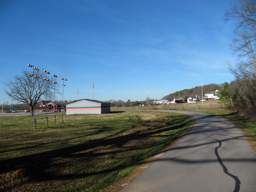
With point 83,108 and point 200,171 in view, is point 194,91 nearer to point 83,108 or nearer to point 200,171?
point 83,108

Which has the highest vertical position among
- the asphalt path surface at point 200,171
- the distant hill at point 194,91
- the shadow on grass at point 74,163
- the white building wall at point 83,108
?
the distant hill at point 194,91

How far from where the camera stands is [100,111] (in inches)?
2500

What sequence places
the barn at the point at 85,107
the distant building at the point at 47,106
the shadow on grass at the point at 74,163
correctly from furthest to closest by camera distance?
the distant building at the point at 47,106 → the barn at the point at 85,107 → the shadow on grass at the point at 74,163

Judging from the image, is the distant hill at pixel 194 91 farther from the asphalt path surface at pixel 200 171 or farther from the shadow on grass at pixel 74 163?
the asphalt path surface at pixel 200 171

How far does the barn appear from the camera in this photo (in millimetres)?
63812

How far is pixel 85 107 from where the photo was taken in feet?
212

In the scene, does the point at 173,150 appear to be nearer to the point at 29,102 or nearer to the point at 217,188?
the point at 217,188

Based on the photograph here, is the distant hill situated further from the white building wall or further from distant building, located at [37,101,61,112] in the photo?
the white building wall

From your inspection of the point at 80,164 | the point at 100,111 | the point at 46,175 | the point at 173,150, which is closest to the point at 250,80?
the point at 173,150

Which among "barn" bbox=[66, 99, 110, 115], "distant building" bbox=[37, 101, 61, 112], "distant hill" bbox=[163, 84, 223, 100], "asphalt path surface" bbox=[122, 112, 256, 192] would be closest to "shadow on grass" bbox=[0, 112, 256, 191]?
"asphalt path surface" bbox=[122, 112, 256, 192]

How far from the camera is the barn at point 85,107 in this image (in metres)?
63.8

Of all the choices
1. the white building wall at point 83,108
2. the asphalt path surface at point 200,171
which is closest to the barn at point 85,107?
the white building wall at point 83,108

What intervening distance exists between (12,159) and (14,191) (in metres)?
4.24

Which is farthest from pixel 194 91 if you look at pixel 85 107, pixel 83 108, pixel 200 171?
pixel 200 171
